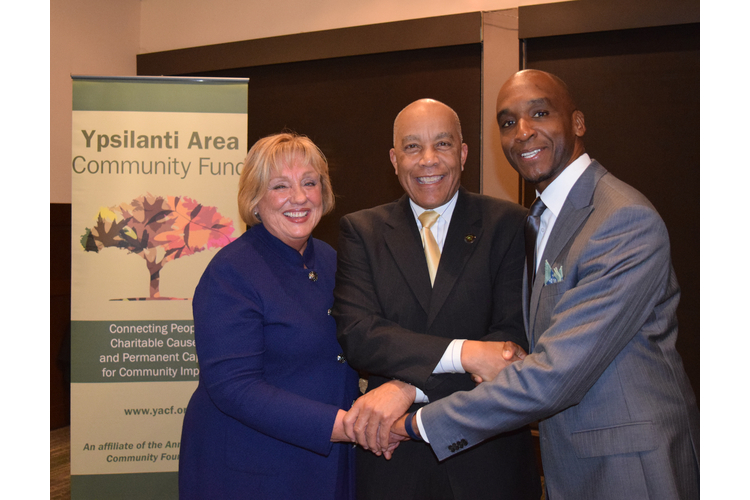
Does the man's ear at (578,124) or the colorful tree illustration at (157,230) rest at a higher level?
the man's ear at (578,124)

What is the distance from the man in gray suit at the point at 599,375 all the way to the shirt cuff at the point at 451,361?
0.29 feet

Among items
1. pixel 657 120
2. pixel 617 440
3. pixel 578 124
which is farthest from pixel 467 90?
pixel 617 440

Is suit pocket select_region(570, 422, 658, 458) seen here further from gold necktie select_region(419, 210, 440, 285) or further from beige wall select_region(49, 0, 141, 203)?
beige wall select_region(49, 0, 141, 203)

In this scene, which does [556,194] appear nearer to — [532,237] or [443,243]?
[532,237]

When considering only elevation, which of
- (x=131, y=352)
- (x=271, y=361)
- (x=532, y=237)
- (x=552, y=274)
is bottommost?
(x=131, y=352)

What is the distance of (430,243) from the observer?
1.96 m

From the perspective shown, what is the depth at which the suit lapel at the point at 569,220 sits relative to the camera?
1593 millimetres

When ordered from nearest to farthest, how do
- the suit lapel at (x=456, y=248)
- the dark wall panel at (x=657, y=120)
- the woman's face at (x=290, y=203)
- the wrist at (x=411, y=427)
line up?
the wrist at (x=411, y=427), the suit lapel at (x=456, y=248), the woman's face at (x=290, y=203), the dark wall panel at (x=657, y=120)

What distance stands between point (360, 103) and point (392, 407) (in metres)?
3.59

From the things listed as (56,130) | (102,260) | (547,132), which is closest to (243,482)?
(547,132)

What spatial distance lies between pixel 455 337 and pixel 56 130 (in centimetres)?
454

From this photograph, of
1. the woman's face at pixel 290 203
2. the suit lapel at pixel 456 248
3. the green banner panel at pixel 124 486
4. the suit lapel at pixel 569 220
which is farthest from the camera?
the green banner panel at pixel 124 486

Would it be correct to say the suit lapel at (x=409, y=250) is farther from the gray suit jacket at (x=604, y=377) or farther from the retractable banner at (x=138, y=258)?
the retractable banner at (x=138, y=258)

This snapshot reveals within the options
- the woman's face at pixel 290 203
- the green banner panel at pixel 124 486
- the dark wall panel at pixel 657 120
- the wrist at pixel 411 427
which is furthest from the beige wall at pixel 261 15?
the green banner panel at pixel 124 486
